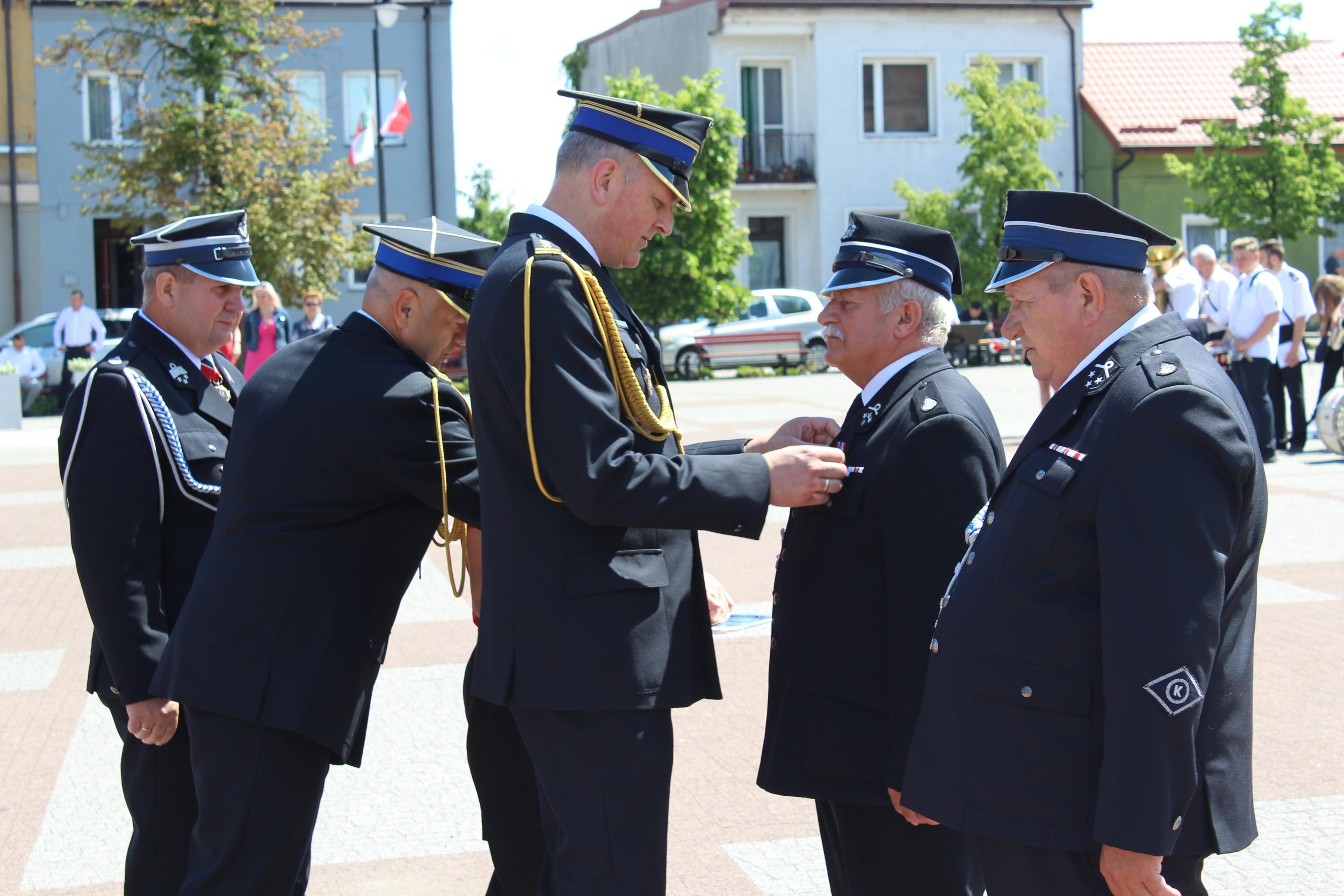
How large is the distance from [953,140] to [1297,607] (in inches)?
1121

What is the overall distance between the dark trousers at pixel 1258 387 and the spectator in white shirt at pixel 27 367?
19.5m

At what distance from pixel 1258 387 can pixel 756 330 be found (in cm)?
1577

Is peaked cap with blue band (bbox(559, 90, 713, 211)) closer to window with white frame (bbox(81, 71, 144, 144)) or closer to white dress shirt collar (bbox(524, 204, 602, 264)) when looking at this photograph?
white dress shirt collar (bbox(524, 204, 602, 264))

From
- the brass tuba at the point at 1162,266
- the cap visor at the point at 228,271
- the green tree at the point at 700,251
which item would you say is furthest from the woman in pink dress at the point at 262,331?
the green tree at the point at 700,251

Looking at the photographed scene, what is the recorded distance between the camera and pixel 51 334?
989 inches

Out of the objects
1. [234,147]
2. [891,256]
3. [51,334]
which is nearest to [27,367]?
[51,334]

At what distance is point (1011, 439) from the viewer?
42.9 feet

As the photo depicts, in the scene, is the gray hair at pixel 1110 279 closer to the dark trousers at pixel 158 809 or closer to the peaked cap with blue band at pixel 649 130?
the peaked cap with blue band at pixel 649 130

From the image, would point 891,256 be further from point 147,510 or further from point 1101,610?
point 147,510

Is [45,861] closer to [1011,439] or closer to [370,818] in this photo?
[370,818]

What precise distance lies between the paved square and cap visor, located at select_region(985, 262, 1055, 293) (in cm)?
107

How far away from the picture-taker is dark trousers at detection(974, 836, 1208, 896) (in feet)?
7.63

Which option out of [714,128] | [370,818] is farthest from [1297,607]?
[714,128]

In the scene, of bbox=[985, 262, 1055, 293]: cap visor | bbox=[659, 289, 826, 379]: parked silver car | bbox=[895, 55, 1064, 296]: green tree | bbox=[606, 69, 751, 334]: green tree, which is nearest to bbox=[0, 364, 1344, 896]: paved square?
bbox=[985, 262, 1055, 293]: cap visor
